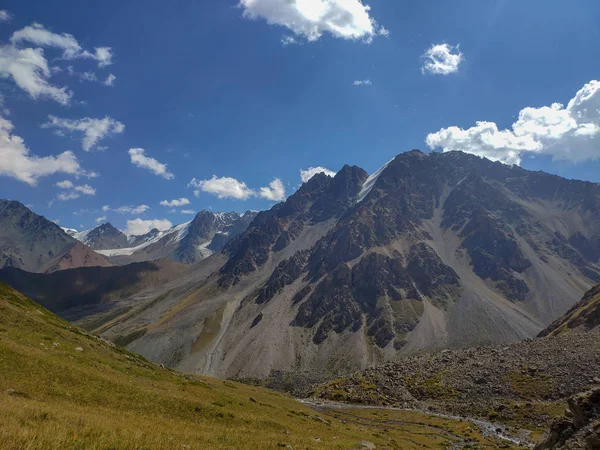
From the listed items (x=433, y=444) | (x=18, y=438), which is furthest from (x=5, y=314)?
(x=433, y=444)

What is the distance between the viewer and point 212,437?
1984 centimetres

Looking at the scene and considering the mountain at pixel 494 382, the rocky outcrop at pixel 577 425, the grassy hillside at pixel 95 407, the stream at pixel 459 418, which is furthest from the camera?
the mountain at pixel 494 382

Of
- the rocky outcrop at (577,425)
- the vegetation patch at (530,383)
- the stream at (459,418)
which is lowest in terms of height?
the stream at (459,418)

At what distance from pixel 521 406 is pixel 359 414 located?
109 ft

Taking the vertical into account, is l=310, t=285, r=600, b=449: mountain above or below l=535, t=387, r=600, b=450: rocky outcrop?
below

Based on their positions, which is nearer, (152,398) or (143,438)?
(143,438)

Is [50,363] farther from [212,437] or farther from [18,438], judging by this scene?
[18,438]

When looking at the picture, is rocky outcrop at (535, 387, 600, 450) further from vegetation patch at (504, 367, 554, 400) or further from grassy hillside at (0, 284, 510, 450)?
vegetation patch at (504, 367, 554, 400)

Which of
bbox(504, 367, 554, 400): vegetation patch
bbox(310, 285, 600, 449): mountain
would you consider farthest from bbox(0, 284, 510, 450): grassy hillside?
bbox(504, 367, 554, 400): vegetation patch

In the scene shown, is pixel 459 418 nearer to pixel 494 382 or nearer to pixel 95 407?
pixel 494 382

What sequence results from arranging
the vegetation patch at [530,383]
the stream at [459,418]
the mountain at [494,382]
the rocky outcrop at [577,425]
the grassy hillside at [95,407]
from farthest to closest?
the vegetation patch at [530,383]
the mountain at [494,382]
the stream at [459,418]
the rocky outcrop at [577,425]
the grassy hillside at [95,407]

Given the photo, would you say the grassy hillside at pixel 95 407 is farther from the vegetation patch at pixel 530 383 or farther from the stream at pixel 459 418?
the vegetation patch at pixel 530 383

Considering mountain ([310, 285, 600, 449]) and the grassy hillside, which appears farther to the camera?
mountain ([310, 285, 600, 449])

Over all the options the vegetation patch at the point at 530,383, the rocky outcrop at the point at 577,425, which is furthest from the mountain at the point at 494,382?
the rocky outcrop at the point at 577,425
